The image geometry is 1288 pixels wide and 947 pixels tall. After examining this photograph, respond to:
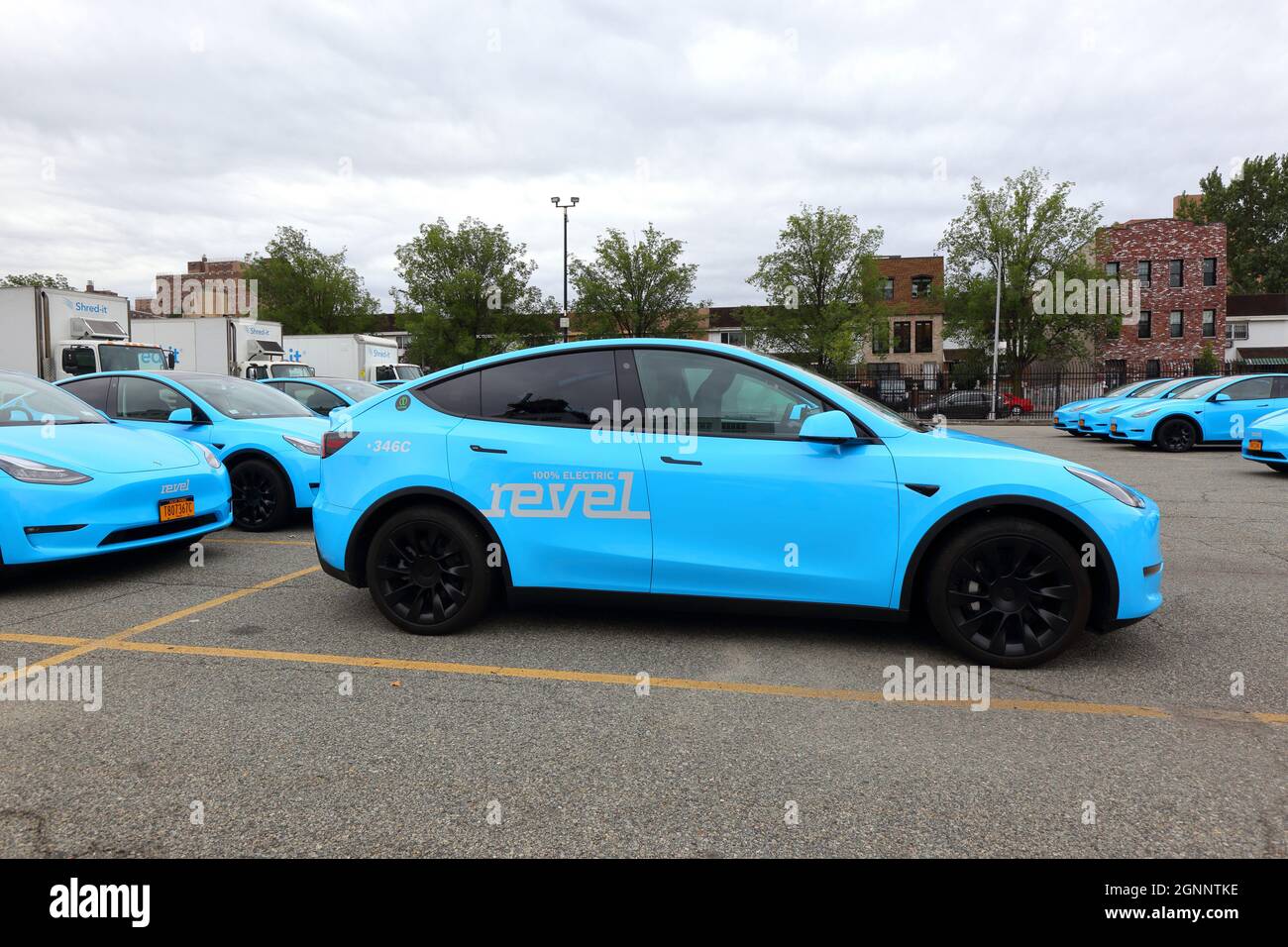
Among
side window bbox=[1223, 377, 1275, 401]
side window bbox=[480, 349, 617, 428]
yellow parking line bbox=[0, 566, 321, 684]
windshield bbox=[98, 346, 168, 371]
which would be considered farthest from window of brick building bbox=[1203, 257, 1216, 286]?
yellow parking line bbox=[0, 566, 321, 684]

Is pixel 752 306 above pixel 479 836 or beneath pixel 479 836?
above

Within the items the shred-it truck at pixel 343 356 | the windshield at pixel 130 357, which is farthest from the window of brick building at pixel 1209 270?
the windshield at pixel 130 357

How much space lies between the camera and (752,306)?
2003 inches

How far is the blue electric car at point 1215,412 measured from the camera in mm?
15859

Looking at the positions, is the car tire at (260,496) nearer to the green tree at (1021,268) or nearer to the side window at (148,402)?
the side window at (148,402)

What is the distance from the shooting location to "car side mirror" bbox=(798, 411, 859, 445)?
378 centimetres

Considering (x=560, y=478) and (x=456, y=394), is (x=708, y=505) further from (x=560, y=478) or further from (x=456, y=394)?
(x=456, y=394)

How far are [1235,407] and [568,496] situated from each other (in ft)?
55.0

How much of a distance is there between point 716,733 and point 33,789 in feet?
7.61

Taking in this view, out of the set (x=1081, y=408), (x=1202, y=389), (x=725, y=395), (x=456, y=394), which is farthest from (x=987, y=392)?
(x=456, y=394)

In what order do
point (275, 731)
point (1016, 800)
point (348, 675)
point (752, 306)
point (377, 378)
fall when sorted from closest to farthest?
1. point (1016, 800)
2. point (275, 731)
3. point (348, 675)
4. point (377, 378)
5. point (752, 306)

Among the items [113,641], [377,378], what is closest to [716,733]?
[113,641]
